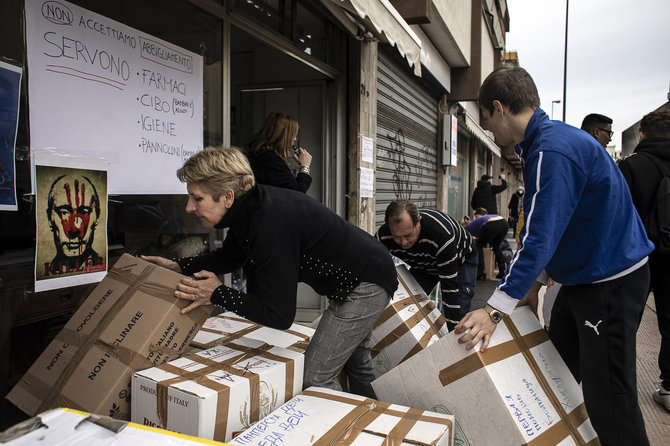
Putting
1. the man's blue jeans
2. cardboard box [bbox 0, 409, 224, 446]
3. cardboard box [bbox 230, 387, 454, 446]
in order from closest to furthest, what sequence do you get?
cardboard box [bbox 0, 409, 224, 446]
cardboard box [bbox 230, 387, 454, 446]
the man's blue jeans

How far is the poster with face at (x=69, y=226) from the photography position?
87.3 inches

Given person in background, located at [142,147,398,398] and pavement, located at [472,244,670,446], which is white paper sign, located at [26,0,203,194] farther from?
pavement, located at [472,244,670,446]

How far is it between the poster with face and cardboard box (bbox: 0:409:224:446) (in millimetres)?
1350

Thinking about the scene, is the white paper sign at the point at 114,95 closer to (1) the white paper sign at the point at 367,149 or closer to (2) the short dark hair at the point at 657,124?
(1) the white paper sign at the point at 367,149

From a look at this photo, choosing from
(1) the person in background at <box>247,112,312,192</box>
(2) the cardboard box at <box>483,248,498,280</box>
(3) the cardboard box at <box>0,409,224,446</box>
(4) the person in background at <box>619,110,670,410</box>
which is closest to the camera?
(3) the cardboard box at <box>0,409,224,446</box>

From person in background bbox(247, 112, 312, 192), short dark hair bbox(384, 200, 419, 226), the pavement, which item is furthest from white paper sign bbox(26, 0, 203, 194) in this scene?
the pavement

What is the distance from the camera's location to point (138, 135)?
2.67 meters

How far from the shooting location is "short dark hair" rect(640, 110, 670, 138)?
122 inches

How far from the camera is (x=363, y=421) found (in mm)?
1705

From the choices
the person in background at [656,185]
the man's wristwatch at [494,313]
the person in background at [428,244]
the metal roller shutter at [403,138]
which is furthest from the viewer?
the metal roller shutter at [403,138]

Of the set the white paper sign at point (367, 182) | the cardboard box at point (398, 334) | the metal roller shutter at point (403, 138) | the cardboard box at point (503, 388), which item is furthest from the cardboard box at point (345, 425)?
the metal roller shutter at point (403, 138)

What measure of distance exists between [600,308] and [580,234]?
28 centimetres

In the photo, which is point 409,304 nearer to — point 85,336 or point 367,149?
point 85,336

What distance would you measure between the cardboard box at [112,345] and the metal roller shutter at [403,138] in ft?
14.5
